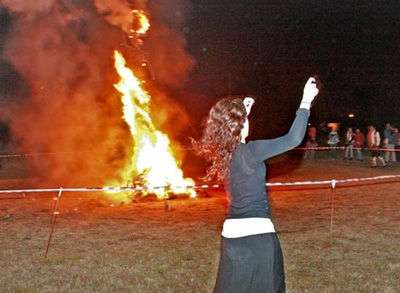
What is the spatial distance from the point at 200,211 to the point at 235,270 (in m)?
7.71

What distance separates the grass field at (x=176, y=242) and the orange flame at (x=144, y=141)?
3.04 feet

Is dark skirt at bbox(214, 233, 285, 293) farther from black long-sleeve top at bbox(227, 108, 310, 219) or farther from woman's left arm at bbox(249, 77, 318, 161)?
woman's left arm at bbox(249, 77, 318, 161)

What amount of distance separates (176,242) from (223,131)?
5.21 meters

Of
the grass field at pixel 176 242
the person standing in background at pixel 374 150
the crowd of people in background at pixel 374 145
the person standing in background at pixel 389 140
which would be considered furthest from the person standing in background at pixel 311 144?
the grass field at pixel 176 242

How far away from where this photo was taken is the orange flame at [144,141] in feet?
42.7

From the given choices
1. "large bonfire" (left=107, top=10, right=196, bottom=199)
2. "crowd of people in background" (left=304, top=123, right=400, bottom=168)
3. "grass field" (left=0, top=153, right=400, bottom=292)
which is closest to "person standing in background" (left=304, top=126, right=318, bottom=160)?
"crowd of people in background" (left=304, top=123, right=400, bottom=168)

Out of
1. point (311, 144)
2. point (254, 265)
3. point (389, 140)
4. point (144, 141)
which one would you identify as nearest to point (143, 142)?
point (144, 141)

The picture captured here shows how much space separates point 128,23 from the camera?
13.9m

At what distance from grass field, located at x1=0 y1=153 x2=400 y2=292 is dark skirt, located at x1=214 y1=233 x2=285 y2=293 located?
2761mm

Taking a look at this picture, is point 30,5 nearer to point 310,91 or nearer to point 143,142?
point 143,142

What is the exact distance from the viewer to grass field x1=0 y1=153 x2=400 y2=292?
5.93 m

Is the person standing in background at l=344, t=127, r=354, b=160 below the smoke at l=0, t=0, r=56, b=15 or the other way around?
below

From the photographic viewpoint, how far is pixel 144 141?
13438 millimetres

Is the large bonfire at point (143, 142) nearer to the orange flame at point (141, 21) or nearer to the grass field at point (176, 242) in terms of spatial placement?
the orange flame at point (141, 21)
